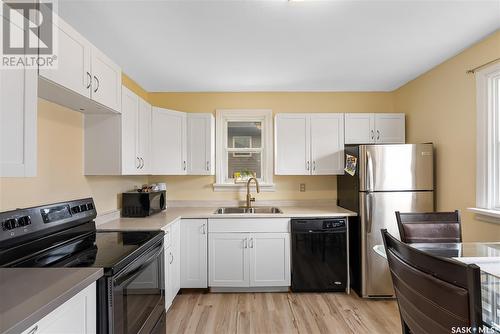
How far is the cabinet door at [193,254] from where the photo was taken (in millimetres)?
2764

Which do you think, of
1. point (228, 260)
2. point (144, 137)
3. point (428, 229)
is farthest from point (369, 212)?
point (144, 137)

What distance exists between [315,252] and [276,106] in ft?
6.27

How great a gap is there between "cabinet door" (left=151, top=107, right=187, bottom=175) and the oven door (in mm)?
1278

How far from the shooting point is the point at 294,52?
2.33 meters

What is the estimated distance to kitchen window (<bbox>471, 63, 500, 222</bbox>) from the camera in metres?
2.09

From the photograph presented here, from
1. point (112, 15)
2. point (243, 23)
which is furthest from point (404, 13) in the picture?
point (112, 15)

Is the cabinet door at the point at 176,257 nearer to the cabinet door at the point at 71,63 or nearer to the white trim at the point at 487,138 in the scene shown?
the cabinet door at the point at 71,63

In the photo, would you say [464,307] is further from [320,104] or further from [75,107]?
[320,104]

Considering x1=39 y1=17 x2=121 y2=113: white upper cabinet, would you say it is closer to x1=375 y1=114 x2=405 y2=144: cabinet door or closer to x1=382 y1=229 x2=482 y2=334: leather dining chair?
x1=382 y1=229 x2=482 y2=334: leather dining chair

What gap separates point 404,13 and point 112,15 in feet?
6.66

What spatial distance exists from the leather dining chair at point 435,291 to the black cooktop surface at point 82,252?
1275 mm

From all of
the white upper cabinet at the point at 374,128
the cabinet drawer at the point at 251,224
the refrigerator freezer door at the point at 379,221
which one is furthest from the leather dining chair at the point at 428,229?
the white upper cabinet at the point at 374,128

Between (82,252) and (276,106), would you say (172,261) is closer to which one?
(82,252)

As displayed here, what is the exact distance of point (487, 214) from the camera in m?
2.03
